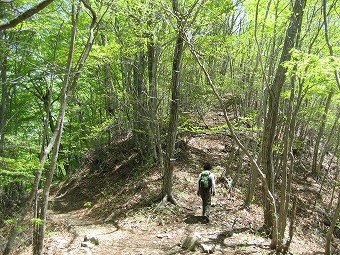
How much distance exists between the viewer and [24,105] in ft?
59.8

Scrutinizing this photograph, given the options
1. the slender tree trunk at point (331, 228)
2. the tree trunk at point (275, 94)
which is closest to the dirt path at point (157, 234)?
the tree trunk at point (275, 94)

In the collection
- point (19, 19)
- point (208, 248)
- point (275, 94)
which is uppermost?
point (19, 19)

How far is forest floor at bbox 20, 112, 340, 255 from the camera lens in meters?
7.12

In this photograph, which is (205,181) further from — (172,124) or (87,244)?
(87,244)

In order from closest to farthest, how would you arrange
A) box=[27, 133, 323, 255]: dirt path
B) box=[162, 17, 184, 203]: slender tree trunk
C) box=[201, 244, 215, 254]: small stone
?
1. box=[201, 244, 215, 254]: small stone
2. box=[27, 133, 323, 255]: dirt path
3. box=[162, 17, 184, 203]: slender tree trunk

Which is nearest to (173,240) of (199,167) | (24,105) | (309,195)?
(199,167)

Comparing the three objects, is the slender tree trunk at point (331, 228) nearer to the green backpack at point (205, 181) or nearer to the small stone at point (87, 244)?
the green backpack at point (205, 181)

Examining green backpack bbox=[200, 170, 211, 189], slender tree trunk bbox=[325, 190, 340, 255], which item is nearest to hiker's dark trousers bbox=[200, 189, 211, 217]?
green backpack bbox=[200, 170, 211, 189]

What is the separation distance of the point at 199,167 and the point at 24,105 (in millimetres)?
12115

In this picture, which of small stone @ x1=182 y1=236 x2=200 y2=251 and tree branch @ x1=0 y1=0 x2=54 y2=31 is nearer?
tree branch @ x1=0 y1=0 x2=54 y2=31

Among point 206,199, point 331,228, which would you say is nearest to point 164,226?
point 206,199

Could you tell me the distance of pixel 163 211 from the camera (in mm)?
8883

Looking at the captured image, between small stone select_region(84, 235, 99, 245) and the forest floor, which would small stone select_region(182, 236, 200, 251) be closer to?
the forest floor

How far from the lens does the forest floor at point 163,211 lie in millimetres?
7117
